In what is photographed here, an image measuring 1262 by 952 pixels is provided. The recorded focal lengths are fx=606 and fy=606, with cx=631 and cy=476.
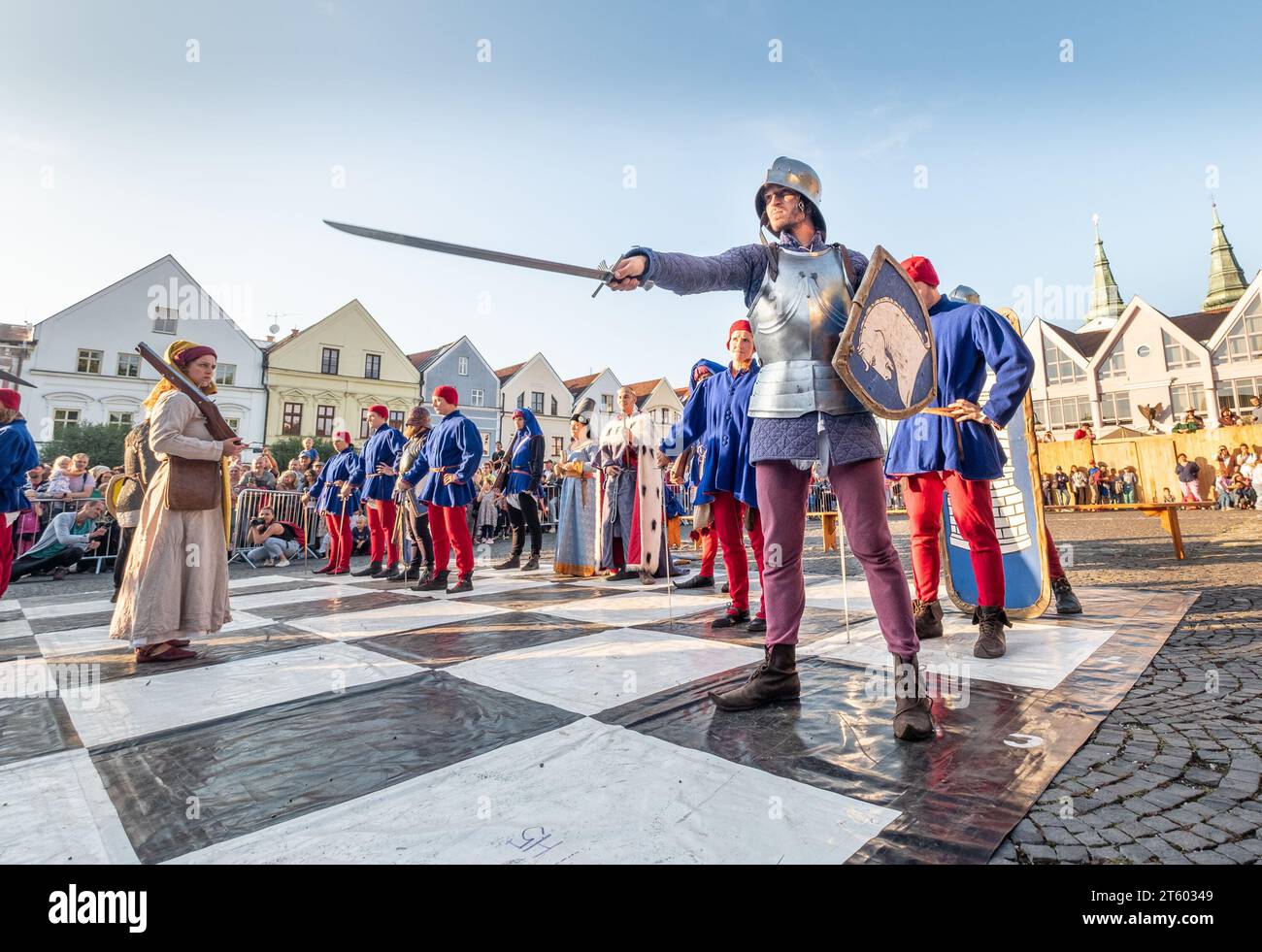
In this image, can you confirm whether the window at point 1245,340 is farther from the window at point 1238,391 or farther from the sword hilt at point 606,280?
the sword hilt at point 606,280

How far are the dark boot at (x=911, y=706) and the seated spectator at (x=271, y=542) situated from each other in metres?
9.43

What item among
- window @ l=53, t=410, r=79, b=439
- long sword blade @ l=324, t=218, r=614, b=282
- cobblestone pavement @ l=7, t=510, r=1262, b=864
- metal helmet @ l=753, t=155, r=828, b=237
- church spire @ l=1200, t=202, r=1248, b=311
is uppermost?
church spire @ l=1200, t=202, r=1248, b=311

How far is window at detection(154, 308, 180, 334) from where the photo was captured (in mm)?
29984

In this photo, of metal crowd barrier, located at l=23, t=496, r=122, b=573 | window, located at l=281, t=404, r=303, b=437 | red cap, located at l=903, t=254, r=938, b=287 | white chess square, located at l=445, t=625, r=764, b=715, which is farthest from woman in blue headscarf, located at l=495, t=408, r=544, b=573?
window, located at l=281, t=404, r=303, b=437

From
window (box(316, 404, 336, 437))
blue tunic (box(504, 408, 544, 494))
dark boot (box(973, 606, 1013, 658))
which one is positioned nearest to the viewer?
dark boot (box(973, 606, 1013, 658))

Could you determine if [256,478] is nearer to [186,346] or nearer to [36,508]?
[36,508]

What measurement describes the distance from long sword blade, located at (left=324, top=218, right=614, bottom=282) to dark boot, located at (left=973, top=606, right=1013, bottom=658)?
244 centimetres

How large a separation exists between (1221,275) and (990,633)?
210 feet

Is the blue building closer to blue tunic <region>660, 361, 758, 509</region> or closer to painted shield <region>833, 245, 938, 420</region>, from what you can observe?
blue tunic <region>660, 361, 758, 509</region>

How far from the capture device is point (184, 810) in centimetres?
153

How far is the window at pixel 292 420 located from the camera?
3133cm

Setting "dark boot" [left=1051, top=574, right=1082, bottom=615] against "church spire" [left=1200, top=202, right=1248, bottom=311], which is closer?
"dark boot" [left=1051, top=574, right=1082, bottom=615]
